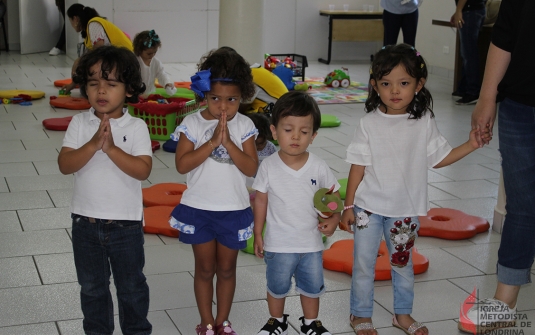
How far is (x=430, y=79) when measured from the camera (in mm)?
9977

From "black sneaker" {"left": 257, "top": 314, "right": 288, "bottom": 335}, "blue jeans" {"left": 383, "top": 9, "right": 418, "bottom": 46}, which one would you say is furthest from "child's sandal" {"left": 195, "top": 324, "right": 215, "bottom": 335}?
"blue jeans" {"left": 383, "top": 9, "right": 418, "bottom": 46}

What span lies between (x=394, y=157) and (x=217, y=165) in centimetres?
62

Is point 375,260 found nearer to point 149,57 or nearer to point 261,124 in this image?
point 261,124

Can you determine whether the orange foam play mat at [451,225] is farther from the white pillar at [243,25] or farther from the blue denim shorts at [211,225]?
the white pillar at [243,25]

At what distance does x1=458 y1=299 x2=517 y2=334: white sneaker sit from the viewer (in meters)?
2.64

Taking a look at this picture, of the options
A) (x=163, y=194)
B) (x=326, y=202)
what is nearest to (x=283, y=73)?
(x=163, y=194)

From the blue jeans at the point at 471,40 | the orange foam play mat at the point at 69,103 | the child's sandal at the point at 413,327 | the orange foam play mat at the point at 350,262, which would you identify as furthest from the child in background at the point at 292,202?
the blue jeans at the point at 471,40

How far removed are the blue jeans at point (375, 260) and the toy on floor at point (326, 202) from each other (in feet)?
0.82

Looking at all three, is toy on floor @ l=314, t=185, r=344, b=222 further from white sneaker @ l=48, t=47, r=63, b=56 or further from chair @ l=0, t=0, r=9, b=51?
chair @ l=0, t=0, r=9, b=51

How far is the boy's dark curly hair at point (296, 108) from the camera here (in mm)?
2363

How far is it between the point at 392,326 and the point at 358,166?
646mm

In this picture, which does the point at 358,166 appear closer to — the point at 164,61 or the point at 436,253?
the point at 436,253

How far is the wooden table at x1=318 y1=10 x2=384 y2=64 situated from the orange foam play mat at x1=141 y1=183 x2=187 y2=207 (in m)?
7.59

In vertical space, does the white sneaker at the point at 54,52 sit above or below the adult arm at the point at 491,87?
below
